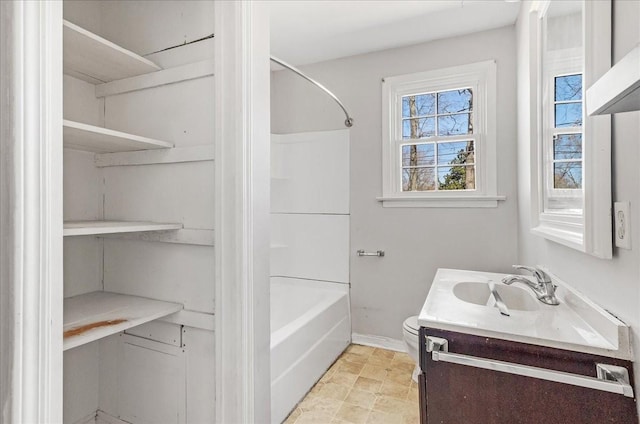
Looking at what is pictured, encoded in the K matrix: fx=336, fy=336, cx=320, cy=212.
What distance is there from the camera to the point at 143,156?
1474 mm

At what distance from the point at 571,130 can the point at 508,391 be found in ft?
3.30

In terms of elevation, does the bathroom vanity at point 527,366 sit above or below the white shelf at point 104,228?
below

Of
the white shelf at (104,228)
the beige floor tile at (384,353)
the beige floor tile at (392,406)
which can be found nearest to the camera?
the white shelf at (104,228)

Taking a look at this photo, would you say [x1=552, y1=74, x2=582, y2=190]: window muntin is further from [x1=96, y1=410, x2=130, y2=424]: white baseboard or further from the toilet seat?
[x1=96, y1=410, x2=130, y2=424]: white baseboard

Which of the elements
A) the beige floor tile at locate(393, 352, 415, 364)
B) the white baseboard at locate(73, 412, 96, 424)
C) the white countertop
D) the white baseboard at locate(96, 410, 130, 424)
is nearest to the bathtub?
the beige floor tile at locate(393, 352, 415, 364)

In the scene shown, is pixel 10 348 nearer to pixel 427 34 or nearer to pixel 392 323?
pixel 392 323

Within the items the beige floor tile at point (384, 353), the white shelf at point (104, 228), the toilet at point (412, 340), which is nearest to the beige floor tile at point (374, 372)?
the beige floor tile at point (384, 353)

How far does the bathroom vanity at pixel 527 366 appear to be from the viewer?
94 centimetres

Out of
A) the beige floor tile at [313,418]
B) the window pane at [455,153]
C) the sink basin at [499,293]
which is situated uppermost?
the window pane at [455,153]

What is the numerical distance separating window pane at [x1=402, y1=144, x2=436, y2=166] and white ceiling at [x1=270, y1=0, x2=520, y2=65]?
0.83m

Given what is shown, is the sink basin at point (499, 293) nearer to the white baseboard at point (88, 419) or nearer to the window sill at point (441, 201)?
the window sill at point (441, 201)

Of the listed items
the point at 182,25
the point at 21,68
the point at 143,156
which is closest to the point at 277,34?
the point at 182,25

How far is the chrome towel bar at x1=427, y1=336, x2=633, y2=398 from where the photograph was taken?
91 cm

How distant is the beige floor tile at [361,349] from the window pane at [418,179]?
1.37m
